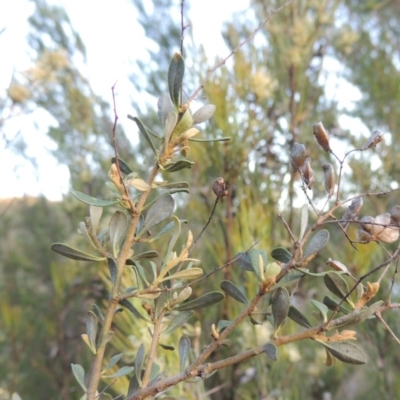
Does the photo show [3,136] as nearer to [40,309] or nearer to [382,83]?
[382,83]

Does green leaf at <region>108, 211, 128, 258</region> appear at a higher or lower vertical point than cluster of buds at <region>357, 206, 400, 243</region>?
higher

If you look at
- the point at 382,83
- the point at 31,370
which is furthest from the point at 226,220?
the point at 31,370

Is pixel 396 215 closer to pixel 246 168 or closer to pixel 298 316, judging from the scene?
pixel 298 316

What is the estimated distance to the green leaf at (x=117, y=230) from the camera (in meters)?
0.24

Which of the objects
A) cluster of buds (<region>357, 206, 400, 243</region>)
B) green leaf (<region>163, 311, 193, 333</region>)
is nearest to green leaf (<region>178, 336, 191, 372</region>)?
green leaf (<region>163, 311, 193, 333</region>)

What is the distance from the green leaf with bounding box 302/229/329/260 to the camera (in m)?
0.23

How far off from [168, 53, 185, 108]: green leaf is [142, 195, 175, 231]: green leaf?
5 centimetres

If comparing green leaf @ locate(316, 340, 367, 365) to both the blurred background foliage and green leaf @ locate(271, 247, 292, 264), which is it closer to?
green leaf @ locate(271, 247, 292, 264)

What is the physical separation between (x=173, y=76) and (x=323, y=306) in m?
0.14

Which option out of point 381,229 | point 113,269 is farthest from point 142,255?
point 381,229

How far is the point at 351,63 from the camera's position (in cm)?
155

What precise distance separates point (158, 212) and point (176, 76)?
70 mm

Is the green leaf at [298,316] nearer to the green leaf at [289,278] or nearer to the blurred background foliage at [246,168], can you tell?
the green leaf at [289,278]

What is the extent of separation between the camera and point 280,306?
234 millimetres
